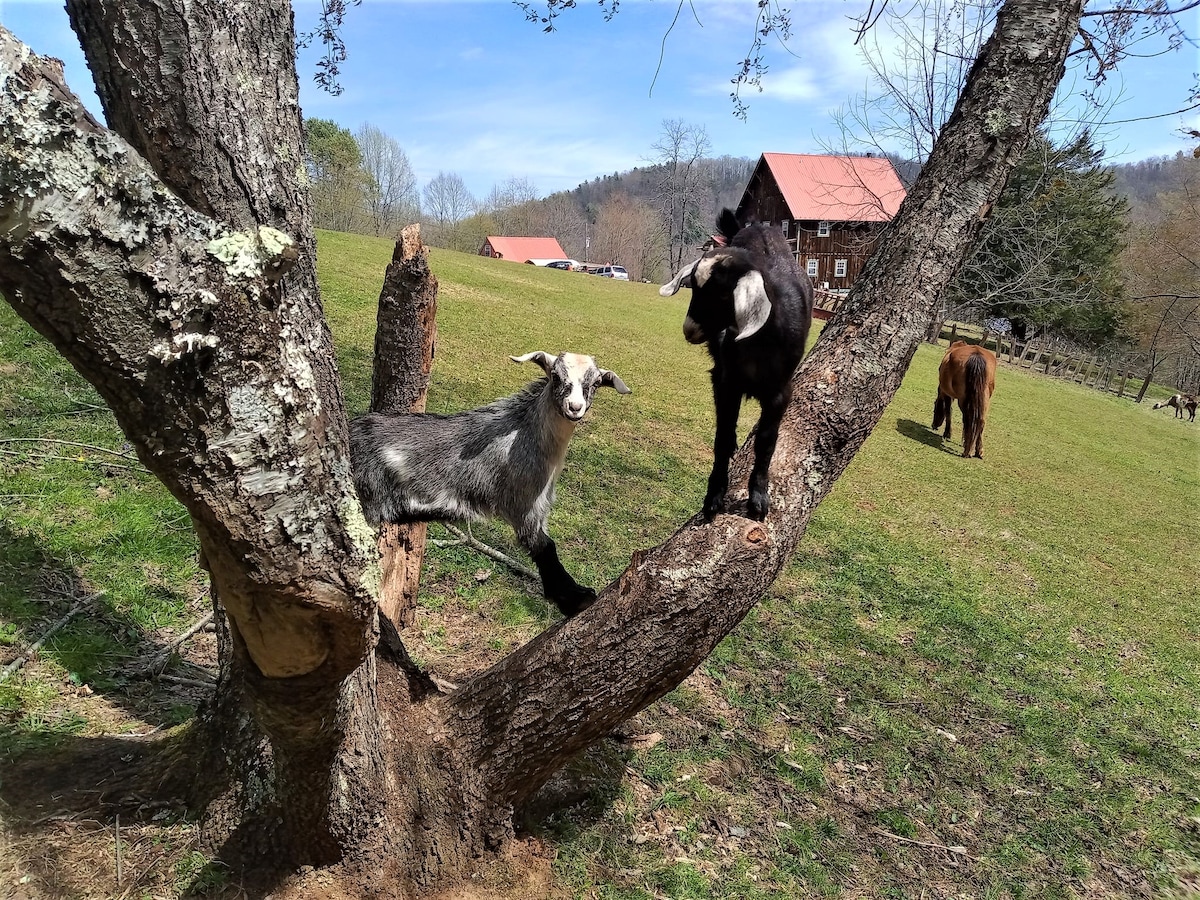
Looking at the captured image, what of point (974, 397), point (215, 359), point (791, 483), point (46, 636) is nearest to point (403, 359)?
point (46, 636)

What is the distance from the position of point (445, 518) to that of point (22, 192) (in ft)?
10.3

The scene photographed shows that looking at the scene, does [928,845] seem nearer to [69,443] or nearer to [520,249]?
[69,443]

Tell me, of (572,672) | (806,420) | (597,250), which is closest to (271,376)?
(572,672)

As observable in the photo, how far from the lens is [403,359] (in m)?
4.31

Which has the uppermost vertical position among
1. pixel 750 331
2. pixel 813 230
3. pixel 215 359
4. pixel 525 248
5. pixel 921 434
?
pixel 525 248

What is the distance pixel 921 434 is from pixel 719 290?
516 inches

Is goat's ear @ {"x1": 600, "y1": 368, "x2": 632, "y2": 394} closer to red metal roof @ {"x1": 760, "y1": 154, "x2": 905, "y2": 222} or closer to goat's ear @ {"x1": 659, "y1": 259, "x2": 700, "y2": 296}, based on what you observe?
goat's ear @ {"x1": 659, "y1": 259, "x2": 700, "y2": 296}

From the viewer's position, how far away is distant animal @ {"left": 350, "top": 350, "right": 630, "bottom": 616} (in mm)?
4031

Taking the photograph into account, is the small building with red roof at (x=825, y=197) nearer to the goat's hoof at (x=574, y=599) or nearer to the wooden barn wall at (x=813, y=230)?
the wooden barn wall at (x=813, y=230)

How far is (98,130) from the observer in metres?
1.31

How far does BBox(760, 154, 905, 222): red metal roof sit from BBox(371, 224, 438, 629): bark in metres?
8.29

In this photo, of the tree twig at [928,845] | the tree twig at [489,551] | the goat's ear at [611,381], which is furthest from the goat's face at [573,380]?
the tree twig at [928,845]

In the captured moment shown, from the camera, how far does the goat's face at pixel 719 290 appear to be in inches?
109

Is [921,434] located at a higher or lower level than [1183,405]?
lower
